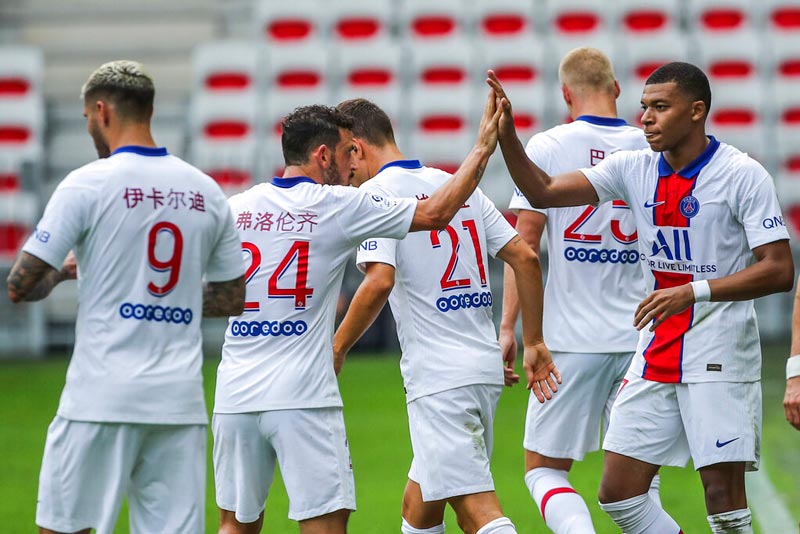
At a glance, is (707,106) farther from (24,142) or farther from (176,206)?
(24,142)

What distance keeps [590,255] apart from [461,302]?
102 centimetres

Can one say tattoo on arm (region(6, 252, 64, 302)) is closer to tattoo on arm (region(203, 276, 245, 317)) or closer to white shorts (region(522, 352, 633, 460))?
tattoo on arm (region(203, 276, 245, 317))

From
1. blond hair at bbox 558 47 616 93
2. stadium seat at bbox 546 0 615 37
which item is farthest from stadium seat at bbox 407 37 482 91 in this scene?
blond hair at bbox 558 47 616 93

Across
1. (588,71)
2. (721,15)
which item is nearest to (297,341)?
(588,71)

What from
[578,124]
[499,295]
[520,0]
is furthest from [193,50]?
[578,124]

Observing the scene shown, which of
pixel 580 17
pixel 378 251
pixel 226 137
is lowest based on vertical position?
pixel 378 251

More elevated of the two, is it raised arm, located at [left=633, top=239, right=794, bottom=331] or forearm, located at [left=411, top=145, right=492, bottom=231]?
forearm, located at [left=411, top=145, right=492, bottom=231]

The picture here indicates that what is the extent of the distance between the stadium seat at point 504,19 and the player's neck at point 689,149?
13204 mm

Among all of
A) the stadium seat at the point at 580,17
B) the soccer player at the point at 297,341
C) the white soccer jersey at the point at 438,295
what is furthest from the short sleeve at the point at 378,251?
the stadium seat at the point at 580,17

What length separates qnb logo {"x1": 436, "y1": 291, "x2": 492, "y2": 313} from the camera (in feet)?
19.6

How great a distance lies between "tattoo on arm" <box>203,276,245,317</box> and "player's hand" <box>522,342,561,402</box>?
1.69 m

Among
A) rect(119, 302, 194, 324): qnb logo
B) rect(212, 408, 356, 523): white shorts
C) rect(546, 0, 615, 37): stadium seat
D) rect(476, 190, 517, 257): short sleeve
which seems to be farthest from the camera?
rect(546, 0, 615, 37): stadium seat

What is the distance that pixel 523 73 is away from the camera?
18.3 metres

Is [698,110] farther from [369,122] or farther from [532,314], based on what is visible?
[369,122]
